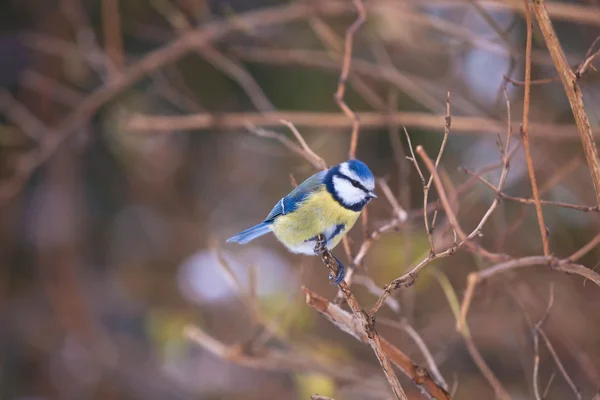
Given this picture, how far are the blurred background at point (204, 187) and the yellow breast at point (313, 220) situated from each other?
0.92 meters

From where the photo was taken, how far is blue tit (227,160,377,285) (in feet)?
3.25

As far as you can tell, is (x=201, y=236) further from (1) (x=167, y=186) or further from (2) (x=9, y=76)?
(2) (x=9, y=76)

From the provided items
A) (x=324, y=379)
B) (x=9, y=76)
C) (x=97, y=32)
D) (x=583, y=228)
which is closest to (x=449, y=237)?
(x=324, y=379)

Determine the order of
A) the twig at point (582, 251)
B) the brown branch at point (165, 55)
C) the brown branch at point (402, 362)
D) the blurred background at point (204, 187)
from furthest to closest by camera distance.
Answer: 1. the blurred background at point (204, 187)
2. the brown branch at point (165, 55)
3. the brown branch at point (402, 362)
4. the twig at point (582, 251)

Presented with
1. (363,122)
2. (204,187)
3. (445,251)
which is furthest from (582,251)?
(204,187)

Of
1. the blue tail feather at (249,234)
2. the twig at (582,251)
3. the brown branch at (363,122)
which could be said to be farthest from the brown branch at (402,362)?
the brown branch at (363,122)

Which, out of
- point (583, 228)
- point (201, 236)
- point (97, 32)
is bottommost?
point (583, 228)

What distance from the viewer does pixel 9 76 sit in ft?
11.5

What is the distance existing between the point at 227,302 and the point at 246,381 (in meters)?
0.48

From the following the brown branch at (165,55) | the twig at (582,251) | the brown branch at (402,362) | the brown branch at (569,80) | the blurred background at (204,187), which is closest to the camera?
the twig at (582,251)

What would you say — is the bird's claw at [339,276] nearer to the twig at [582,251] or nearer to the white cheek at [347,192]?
the white cheek at [347,192]

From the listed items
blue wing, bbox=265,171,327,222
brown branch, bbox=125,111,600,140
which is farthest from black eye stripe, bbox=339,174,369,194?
brown branch, bbox=125,111,600,140

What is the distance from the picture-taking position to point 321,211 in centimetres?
111

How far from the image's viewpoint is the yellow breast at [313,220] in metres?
1.05
